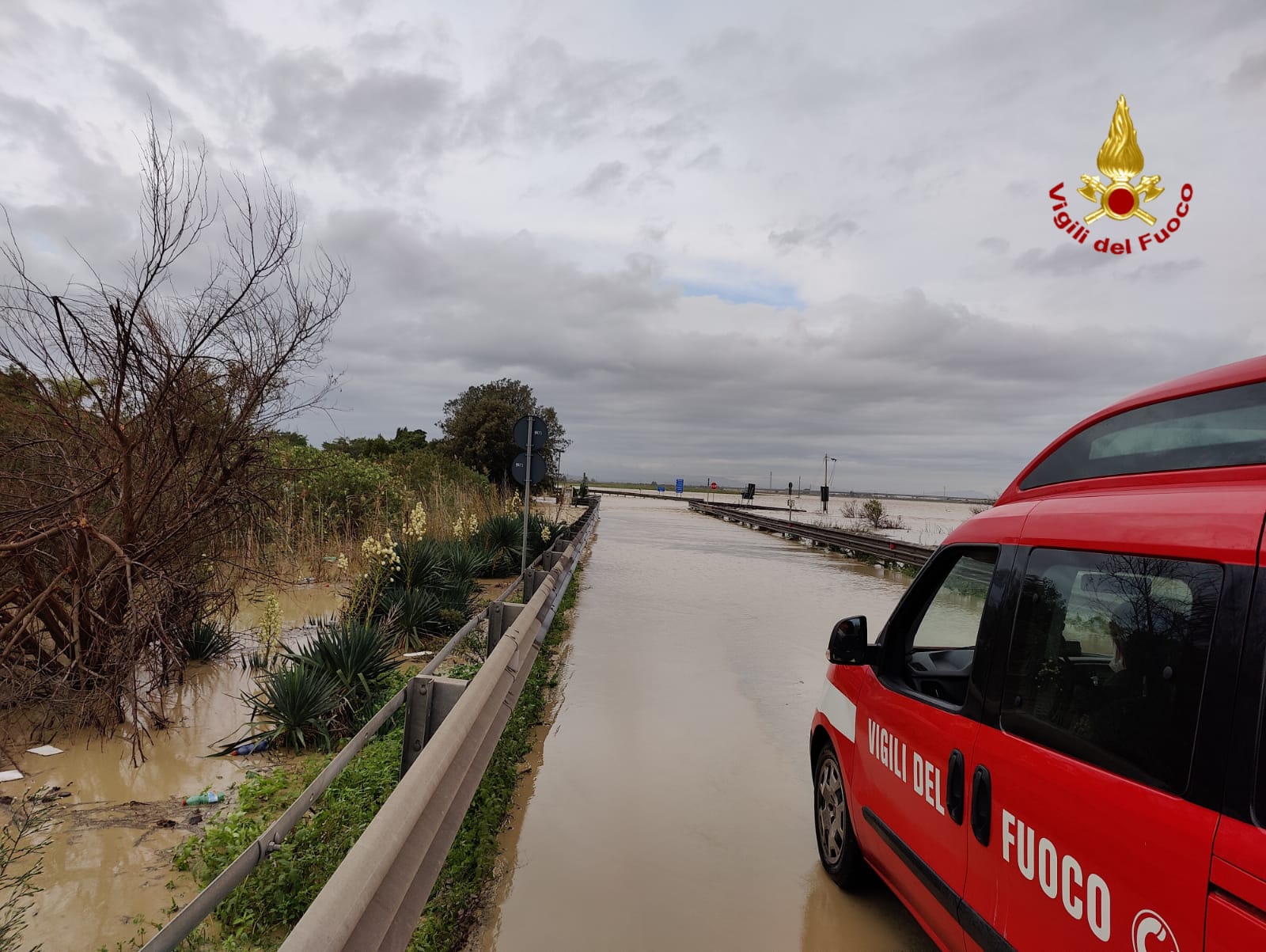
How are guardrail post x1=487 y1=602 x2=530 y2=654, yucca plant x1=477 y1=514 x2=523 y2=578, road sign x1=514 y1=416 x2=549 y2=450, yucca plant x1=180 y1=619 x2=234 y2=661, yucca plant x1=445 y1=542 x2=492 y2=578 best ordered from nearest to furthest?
guardrail post x1=487 y1=602 x2=530 y2=654 → yucca plant x1=180 y1=619 x2=234 y2=661 → yucca plant x1=445 y1=542 x2=492 y2=578 → road sign x1=514 y1=416 x2=549 y2=450 → yucca plant x1=477 y1=514 x2=523 y2=578

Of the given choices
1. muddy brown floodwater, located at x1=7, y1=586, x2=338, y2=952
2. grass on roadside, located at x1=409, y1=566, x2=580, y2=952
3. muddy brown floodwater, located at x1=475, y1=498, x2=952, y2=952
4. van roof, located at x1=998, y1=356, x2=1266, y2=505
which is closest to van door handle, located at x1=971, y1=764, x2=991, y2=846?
van roof, located at x1=998, y1=356, x2=1266, y2=505

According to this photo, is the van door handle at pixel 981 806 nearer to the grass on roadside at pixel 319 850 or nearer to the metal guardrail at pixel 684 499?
the grass on roadside at pixel 319 850

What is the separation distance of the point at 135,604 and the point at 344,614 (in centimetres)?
311

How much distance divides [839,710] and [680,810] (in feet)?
4.97

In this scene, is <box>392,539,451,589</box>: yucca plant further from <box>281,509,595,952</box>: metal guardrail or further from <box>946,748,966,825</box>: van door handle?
<box>946,748,966,825</box>: van door handle

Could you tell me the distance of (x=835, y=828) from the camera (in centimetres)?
405

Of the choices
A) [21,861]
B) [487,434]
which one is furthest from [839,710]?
[487,434]

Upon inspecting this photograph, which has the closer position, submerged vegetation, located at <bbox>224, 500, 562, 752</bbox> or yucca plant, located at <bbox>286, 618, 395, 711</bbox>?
submerged vegetation, located at <bbox>224, 500, 562, 752</bbox>

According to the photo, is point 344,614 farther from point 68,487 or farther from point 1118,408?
point 1118,408

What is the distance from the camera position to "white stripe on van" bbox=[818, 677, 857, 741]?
12.4ft

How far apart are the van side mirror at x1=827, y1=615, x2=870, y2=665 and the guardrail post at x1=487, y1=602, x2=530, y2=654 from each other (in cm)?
328

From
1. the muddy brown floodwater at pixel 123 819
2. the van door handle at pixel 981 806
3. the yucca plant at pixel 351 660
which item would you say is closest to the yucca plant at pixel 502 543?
the yucca plant at pixel 351 660

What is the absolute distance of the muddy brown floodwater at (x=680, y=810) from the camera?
3621mm

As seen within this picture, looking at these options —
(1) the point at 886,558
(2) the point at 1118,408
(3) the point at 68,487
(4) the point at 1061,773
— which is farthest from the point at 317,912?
(1) the point at 886,558
